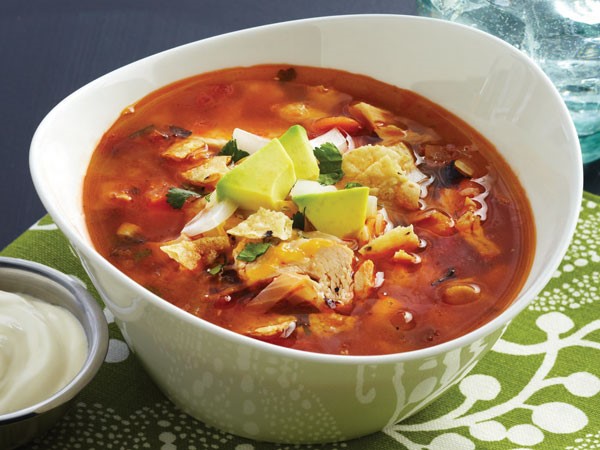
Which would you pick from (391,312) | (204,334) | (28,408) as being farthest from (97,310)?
(391,312)

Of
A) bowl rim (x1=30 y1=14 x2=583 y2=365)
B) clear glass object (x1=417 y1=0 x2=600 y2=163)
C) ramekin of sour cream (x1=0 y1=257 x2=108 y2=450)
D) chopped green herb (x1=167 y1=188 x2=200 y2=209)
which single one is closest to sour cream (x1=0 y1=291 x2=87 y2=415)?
ramekin of sour cream (x1=0 y1=257 x2=108 y2=450)

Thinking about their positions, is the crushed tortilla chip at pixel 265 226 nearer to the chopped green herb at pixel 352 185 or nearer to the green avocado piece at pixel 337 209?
the green avocado piece at pixel 337 209

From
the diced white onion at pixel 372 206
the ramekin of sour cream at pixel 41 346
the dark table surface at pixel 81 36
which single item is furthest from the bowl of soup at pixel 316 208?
the dark table surface at pixel 81 36

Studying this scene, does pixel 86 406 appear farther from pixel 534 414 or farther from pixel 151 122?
pixel 534 414

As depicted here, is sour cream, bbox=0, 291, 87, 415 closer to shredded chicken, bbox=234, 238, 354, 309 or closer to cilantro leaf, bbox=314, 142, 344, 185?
shredded chicken, bbox=234, 238, 354, 309

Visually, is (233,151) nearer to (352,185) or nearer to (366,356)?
(352,185)
